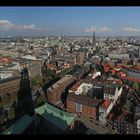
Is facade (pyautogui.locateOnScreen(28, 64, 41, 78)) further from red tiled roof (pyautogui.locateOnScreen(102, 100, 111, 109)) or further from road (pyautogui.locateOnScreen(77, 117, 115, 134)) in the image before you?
road (pyautogui.locateOnScreen(77, 117, 115, 134))

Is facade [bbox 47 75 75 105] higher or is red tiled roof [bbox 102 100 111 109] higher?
red tiled roof [bbox 102 100 111 109]

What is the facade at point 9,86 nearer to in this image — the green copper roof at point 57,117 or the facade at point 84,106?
the facade at point 84,106

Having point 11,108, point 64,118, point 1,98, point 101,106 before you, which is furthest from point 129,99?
point 1,98

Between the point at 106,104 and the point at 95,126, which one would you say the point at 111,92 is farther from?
the point at 95,126

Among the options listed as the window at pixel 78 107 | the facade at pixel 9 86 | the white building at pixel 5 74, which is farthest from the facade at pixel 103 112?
the white building at pixel 5 74

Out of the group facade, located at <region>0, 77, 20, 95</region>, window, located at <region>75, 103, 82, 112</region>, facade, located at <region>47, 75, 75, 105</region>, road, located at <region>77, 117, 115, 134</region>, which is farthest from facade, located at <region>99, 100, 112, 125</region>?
facade, located at <region>0, 77, 20, 95</region>

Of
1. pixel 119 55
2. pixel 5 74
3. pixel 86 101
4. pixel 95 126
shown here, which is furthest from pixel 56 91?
pixel 119 55
